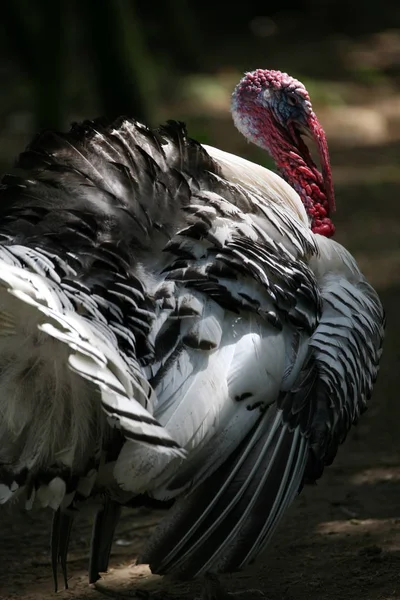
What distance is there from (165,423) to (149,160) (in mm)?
1281

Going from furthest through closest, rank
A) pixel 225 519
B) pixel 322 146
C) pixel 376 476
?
pixel 376 476 → pixel 322 146 → pixel 225 519

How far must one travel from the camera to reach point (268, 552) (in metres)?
5.04

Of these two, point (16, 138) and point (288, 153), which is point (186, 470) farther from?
point (16, 138)

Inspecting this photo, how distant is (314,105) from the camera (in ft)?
48.0

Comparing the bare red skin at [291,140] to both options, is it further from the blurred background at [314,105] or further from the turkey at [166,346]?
the blurred background at [314,105]

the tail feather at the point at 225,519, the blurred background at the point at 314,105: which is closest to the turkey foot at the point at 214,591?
the blurred background at the point at 314,105

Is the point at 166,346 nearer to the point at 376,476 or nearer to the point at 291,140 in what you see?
the point at 291,140

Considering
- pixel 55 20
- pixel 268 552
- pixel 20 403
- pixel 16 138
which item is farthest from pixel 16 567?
pixel 16 138

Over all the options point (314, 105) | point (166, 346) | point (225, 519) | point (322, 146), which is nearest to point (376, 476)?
point (322, 146)

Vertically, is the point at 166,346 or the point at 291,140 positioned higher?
the point at 291,140

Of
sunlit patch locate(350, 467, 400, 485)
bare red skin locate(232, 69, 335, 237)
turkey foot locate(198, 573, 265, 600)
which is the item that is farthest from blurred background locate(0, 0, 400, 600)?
bare red skin locate(232, 69, 335, 237)

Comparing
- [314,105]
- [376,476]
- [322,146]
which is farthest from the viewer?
[314,105]

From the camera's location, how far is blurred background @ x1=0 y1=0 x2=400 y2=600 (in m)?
4.96

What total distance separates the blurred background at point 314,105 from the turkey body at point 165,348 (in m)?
0.78
